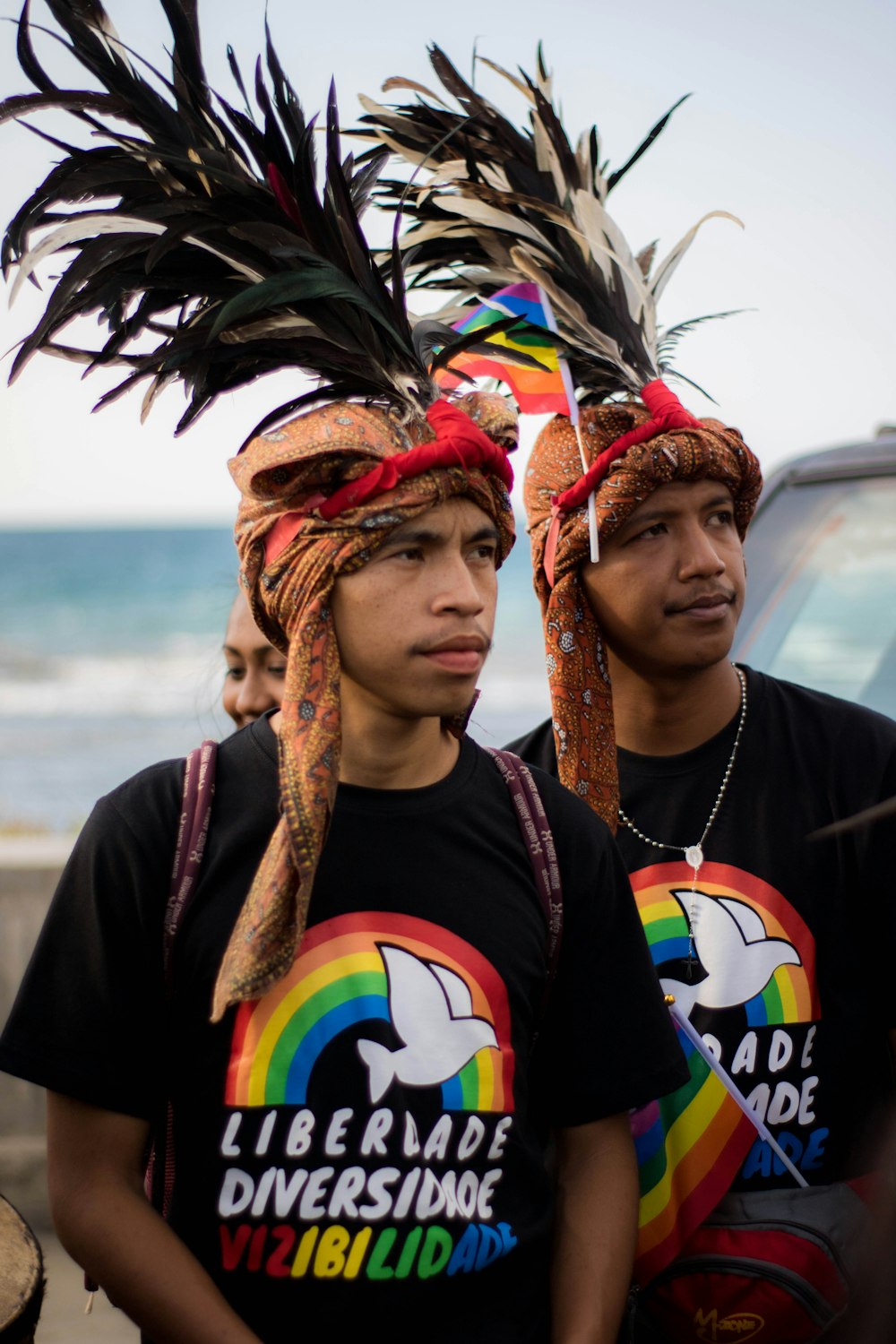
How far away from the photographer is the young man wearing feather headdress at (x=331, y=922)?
6.79ft

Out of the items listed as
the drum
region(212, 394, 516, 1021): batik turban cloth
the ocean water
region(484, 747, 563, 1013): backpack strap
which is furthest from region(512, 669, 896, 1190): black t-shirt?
the ocean water

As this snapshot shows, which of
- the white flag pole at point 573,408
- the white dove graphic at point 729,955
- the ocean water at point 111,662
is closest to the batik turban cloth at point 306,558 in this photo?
the white flag pole at point 573,408

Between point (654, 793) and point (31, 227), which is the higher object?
point (31, 227)

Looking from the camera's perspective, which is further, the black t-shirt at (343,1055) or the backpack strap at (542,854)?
the backpack strap at (542,854)

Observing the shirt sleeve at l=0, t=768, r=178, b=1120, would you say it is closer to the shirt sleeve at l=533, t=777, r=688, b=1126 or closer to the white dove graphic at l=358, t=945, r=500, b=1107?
the white dove graphic at l=358, t=945, r=500, b=1107

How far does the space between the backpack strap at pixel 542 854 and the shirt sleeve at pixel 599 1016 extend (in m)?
0.03

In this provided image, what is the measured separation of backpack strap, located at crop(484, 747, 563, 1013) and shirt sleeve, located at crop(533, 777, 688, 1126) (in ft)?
0.09

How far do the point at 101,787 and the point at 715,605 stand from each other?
2015 cm

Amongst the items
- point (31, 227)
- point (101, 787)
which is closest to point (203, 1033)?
point (31, 227)

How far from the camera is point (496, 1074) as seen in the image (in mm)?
2156

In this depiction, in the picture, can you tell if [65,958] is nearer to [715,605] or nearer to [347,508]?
[347,508]

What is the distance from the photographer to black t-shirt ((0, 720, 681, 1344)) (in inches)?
81.4

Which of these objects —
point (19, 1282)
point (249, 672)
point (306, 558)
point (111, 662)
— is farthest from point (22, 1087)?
point (111, 662)

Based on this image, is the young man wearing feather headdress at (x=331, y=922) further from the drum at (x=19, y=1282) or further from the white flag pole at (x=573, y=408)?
the white flag pole at (x=573, y=408)
